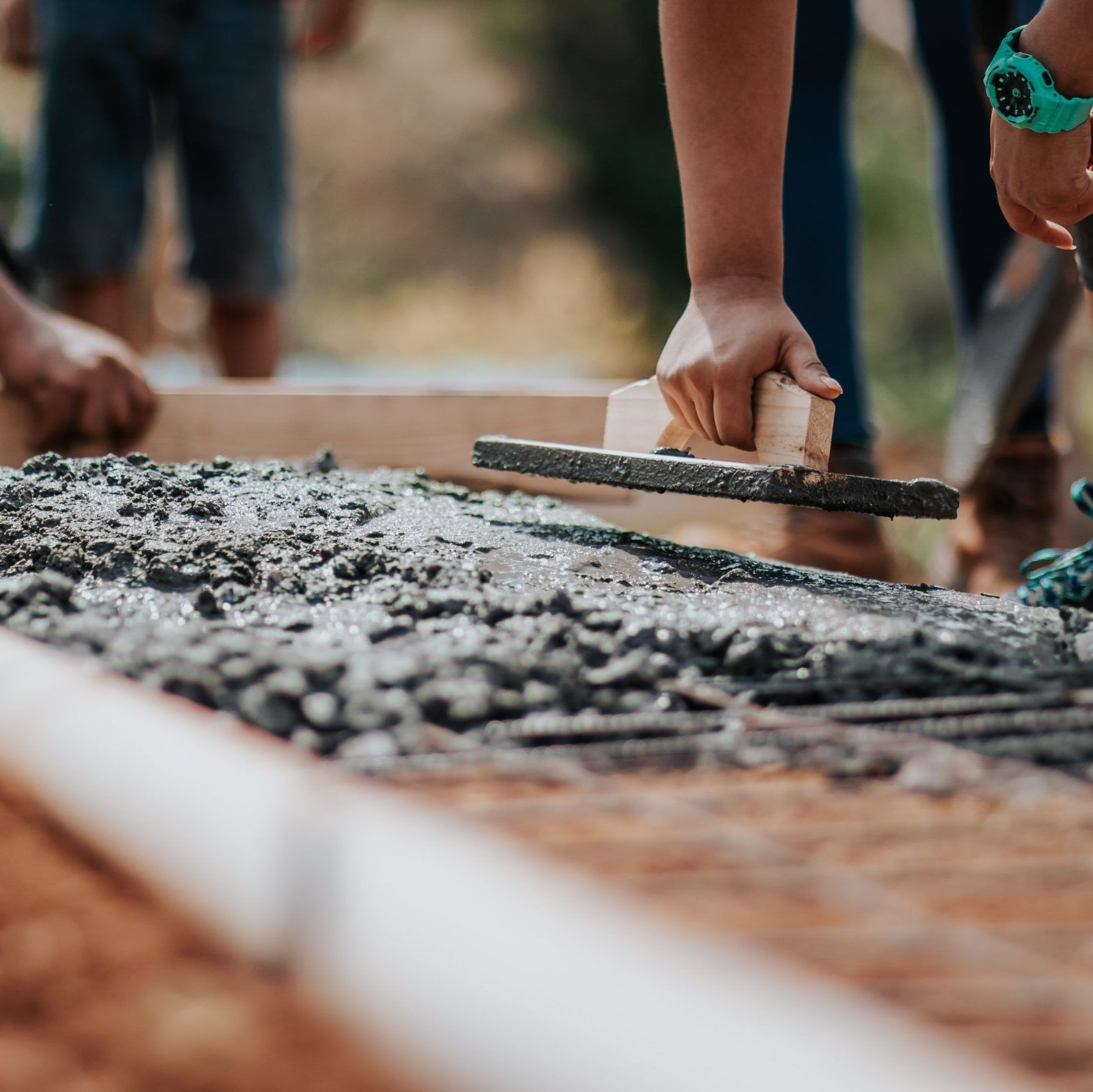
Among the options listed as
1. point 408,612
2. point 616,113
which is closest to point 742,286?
point 408,612

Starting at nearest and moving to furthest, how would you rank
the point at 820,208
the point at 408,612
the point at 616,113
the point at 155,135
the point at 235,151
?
the point at 408,612, the point at 820,208, the point at 235,151, the point at 155,135, the point at 616,113

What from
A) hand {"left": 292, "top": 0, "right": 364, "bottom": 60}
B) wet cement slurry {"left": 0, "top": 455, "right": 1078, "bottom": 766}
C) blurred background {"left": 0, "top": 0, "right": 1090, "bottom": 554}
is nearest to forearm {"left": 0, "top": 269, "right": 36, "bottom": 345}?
wet cement slurry {"left": 0, "top": 455, "right": 1078, "bottom": 766}

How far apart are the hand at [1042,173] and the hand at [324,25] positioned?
3096 millimetres

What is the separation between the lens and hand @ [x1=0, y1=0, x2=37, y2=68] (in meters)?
3.26

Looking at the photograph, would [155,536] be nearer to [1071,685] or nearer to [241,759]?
[241,759]

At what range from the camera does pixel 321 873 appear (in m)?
0.53

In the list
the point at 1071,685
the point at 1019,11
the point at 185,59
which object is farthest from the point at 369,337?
the point at 1071,685

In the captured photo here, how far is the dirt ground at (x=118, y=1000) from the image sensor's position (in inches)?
30.9

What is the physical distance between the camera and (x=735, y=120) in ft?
5.11

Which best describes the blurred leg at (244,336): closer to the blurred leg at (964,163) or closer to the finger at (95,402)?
the finger at (95,402)

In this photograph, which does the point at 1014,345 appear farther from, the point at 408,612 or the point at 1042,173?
the point at 408,612

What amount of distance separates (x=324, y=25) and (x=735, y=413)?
3154 mm

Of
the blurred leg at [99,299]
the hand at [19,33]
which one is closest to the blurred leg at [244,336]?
the blurred leg at [99,299]

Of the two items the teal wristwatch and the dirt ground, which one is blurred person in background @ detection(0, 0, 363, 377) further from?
the dirt ground
